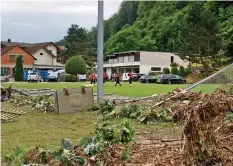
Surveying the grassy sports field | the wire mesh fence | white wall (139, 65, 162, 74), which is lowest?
the grassy sports field

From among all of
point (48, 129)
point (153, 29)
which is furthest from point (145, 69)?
point (48, 129)

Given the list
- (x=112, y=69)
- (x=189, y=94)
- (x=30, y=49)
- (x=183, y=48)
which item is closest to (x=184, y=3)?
(x=112, y=69)

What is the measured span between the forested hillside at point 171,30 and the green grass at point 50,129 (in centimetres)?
3291

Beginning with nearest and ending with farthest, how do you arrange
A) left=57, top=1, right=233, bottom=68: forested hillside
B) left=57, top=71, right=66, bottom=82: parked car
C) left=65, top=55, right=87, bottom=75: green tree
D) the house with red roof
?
1. left=57, top=1, right=233, bottom=68: forested hillside
2. left=57, top=71, right=66, bottom=82: parked car
3. left=65, top=55, right=87, bottom=75: green tree
4. the house with red roof

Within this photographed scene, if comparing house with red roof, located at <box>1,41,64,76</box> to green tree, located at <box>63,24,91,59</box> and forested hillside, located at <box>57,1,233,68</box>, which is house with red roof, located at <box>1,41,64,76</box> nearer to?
green tree, located at <box>63,24,91,59</box>

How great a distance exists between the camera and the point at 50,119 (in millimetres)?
14438

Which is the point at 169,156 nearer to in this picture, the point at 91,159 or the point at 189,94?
the point at 91,159

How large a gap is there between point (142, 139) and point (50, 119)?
6079mm

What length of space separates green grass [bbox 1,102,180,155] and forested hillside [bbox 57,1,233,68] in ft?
108

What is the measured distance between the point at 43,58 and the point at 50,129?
79.9 meters

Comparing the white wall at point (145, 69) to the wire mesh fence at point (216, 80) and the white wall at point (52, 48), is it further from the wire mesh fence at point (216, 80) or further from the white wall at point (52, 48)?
the wire mesh fence at point (216, 80)

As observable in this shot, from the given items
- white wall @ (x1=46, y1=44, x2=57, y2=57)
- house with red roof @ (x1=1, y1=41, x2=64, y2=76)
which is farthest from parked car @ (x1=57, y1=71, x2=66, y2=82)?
white wall @ (x1=46, y1=44, x2=57, y2=57)

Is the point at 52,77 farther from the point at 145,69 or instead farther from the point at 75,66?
the point at 145,69

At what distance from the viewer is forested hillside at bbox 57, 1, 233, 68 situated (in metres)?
57.6
